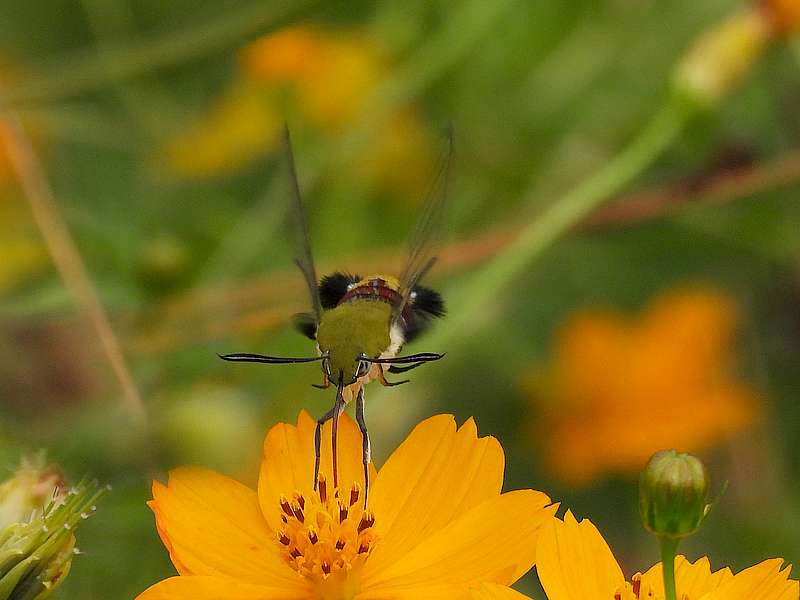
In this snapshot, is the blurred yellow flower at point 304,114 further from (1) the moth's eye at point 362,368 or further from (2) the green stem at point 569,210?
(1) the moth's eye at point 362,368

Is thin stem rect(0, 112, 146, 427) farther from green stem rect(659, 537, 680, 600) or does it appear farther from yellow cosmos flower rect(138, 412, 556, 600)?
green stem rect(659, 537, 680, 600)

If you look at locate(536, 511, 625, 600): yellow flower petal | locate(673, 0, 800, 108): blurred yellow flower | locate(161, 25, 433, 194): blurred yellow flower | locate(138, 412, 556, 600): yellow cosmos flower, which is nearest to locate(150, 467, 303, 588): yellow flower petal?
locate(138, 412, 556, 600): yellow cosmos flower

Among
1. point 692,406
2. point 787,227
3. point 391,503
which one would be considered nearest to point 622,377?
point 692,406

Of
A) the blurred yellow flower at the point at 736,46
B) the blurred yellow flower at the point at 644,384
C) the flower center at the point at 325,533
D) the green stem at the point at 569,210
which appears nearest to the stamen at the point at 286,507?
the flower center at the point at 325,533

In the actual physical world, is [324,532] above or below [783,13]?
below

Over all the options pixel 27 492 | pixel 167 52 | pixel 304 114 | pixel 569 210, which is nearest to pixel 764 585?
pixel 27 492

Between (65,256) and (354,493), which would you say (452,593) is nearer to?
(354,493)
